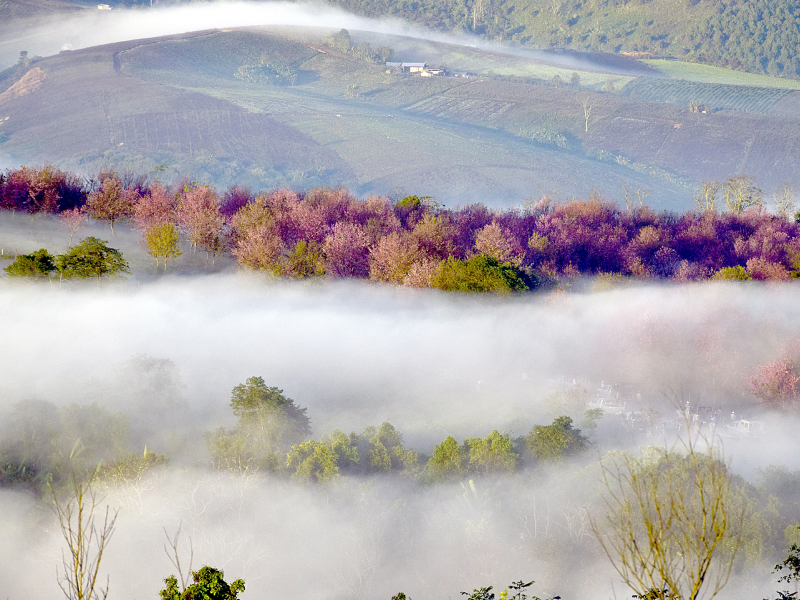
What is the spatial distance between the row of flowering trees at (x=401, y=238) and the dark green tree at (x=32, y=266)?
758cm

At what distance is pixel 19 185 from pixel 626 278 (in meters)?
48.3

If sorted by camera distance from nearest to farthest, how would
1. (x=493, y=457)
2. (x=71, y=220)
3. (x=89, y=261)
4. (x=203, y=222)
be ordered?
(x=493, y=457)
(x=89, y=261)
(x=71, y=220)
(x=203, y=222)

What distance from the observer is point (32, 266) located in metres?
52.5

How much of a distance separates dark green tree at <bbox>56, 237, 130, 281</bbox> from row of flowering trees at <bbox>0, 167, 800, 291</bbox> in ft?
16.1

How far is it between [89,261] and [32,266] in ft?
10.6

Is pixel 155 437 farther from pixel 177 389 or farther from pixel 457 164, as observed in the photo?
pixel 457 164

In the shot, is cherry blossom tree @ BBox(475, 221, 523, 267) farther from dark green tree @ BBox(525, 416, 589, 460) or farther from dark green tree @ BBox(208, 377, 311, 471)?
dark green tree @ BBox(208, 377, 311, 471)

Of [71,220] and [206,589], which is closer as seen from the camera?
[206,589]

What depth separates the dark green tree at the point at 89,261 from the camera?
172 ft

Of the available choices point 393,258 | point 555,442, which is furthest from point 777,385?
point 393,258

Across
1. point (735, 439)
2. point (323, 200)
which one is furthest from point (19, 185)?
point (735, 439)

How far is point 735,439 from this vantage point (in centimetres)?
4775

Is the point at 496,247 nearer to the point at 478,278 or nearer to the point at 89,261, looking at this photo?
the point at 478,278

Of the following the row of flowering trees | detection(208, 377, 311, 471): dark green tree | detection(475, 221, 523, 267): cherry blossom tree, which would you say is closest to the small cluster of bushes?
the row of flowering trees
